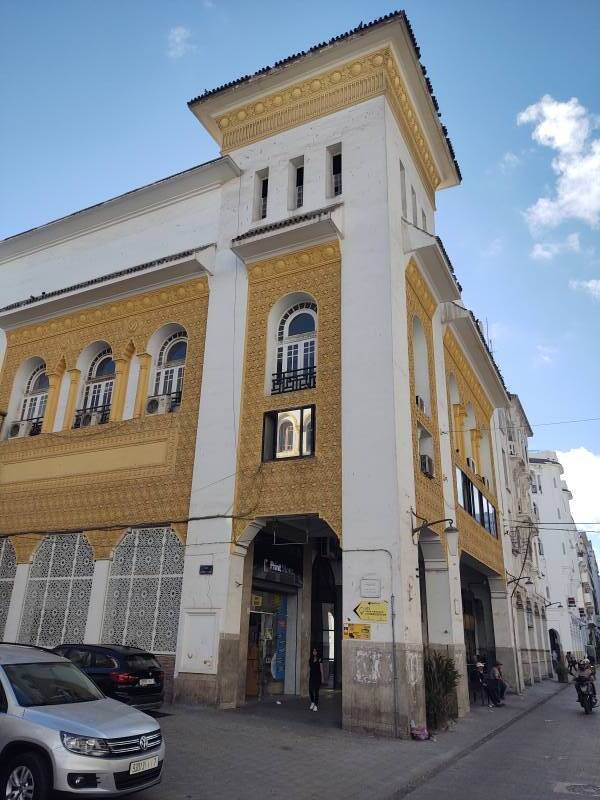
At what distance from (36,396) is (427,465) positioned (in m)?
13.1

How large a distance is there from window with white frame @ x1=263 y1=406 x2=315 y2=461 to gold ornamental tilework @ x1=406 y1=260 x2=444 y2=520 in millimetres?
2574

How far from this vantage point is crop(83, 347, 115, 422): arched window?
59.4 feet

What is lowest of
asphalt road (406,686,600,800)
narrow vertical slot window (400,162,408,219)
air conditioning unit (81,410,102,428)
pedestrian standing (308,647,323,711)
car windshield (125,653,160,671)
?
asphalt road (406,686,600,800)

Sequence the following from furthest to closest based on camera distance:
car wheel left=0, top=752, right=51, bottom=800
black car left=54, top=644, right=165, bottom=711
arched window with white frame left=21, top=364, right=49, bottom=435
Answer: arched window with white frame left=21, top=364, right=49, bottom=435, black car left=54, top=644, right=165, bottom=711, car wheel left=0, top=752, right=51, bottom=800

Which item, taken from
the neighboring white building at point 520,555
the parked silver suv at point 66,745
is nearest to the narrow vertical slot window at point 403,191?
the neighboring white building at point 520,555

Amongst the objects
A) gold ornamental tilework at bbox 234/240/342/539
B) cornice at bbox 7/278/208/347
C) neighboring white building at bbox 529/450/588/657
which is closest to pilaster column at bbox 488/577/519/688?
gold ornamental tilework at bbox 234/240/342/539

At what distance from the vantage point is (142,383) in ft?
57.3

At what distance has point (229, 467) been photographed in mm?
14766

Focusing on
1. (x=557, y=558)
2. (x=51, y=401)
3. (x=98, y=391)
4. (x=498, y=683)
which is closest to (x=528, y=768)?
(x=498, y=683)

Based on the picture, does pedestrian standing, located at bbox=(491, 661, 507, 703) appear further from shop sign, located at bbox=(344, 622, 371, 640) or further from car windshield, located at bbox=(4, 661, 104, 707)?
car windshield, located at bbox=(4, 661, 104, 707)

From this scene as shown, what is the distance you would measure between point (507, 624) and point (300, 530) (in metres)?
10.7

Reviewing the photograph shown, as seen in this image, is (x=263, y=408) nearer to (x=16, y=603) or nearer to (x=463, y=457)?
(x=463, y=457)

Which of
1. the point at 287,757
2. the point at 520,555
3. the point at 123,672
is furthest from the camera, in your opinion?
the point at 520,555

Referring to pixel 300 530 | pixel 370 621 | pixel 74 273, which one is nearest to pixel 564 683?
pixel 300 530
